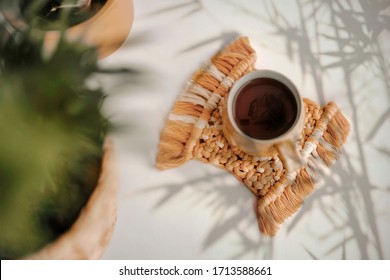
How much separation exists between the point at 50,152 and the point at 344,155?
0.40 metres

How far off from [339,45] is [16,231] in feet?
1.58

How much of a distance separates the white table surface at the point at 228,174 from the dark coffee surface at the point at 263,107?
9 cm

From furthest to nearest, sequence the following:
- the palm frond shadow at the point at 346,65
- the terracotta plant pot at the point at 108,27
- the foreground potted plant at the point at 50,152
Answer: the palm frond shadow at the point at 346,65 < the terracotta plant pot at the point at 108,27 < the foreground potted plant at the point at 50,152

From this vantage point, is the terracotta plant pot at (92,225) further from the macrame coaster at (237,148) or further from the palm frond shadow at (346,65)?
the palm frond shadow at (346,65)

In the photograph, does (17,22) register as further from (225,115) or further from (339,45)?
(339,45)

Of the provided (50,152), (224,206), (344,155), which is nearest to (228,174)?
(224,206)

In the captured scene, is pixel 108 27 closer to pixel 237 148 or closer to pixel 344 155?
pixel 237 148

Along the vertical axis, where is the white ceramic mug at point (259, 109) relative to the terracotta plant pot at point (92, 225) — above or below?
above

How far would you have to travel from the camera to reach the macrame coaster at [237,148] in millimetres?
540

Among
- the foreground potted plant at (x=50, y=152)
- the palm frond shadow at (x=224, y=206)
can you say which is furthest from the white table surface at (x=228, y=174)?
the foreground potted plant at (x=50, y=152)

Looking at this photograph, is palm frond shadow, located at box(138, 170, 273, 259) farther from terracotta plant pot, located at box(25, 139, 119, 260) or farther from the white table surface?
terracotta plant pot, located at box(25, 139, 119, 260)

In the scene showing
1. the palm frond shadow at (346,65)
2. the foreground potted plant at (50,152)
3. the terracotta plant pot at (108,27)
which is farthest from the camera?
the palm frond shadow at (346,65)

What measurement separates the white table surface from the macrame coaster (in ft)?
0.05

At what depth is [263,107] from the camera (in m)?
0.51
